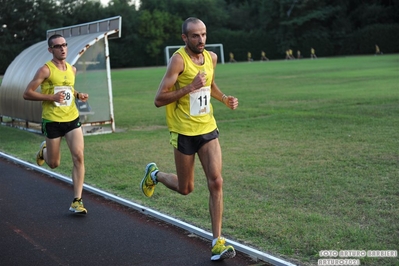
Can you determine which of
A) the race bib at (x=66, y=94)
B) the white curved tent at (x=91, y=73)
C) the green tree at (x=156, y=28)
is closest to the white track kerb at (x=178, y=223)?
the race bib at (x=66, y=94)

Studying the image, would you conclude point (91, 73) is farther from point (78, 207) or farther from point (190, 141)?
point (190, 141)

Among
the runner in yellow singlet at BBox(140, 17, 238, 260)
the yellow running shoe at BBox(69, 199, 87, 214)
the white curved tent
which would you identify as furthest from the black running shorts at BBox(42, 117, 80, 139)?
the white curved tent

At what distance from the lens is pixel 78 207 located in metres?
8.45

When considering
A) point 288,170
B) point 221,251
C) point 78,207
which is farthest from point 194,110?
point 288,170

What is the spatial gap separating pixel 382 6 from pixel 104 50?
227 feet

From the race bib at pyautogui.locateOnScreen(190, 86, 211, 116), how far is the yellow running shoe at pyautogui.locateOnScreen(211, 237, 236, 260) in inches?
51.4

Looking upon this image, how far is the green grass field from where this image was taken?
6887 millimetres

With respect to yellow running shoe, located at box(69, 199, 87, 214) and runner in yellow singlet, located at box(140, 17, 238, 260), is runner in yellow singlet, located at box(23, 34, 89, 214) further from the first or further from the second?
runner in yellow singlet, located at box(140, 17, 238, 260)

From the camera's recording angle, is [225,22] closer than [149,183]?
No

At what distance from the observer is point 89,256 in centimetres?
656

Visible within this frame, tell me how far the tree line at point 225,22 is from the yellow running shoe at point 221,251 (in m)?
69.9

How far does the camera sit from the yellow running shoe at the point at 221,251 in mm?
6047

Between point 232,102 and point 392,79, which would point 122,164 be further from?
point 392,79

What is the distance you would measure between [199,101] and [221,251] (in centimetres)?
151
